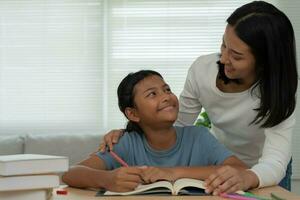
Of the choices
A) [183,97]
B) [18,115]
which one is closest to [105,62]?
[18,115]

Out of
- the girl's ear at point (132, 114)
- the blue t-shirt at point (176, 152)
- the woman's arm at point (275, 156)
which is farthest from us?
the girl's ear at point (132, 114)

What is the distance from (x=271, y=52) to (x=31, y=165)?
0.82 meters

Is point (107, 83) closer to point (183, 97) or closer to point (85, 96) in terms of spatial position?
point (85, 96)

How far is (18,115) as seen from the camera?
3.36 m

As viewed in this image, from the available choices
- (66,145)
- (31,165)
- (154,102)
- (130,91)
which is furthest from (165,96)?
(66,145)

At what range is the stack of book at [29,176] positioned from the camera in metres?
0.95

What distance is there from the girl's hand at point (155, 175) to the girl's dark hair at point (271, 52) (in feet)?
1.19

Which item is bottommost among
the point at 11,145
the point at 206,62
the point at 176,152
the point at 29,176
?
the point at 11,145

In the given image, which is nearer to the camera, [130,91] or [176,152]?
[176,152]

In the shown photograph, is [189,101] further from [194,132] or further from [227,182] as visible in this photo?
[227,182]

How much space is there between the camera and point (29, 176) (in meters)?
0.96

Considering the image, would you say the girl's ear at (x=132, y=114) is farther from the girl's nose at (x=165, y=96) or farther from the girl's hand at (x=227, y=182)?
the girl's hand at (x=227, y=182)

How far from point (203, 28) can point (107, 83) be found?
2.50 feet

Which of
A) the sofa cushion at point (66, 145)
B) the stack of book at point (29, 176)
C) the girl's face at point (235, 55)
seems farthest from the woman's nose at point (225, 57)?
the sofa cushion at point (66, 145)
